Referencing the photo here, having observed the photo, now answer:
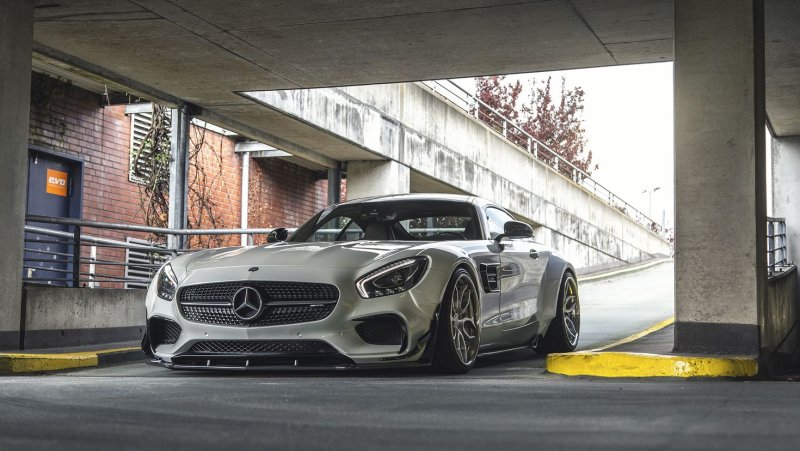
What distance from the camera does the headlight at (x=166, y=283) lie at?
7.85 meters

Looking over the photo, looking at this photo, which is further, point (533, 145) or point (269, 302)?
point (533, 145)

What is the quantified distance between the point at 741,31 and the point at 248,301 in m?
4.74

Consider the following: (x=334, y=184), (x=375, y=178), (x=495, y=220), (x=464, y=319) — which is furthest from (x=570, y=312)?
(x=334, y=184)

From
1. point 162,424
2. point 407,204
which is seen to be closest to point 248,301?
point 407,204

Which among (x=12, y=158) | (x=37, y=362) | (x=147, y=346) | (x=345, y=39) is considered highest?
(x=345, y=39)

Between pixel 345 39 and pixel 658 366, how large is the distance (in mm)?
5901

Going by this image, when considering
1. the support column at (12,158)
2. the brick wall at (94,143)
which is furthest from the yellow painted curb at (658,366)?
the brick wall at (94,143)

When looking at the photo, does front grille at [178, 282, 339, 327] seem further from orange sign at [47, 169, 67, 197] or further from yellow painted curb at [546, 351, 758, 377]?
orange sign at [47, 169, 67, 197]

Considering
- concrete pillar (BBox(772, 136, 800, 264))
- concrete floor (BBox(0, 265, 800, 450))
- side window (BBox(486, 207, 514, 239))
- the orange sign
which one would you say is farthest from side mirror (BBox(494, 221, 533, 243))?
concrete pillar (BBox(772, 136, 800, 264))

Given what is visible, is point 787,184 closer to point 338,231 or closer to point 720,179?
point 720,179

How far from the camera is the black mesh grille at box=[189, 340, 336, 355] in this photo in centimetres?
725

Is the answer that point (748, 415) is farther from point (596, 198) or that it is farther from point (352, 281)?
point (596, 198)

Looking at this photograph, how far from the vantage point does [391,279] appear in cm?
743

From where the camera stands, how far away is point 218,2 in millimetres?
11125
